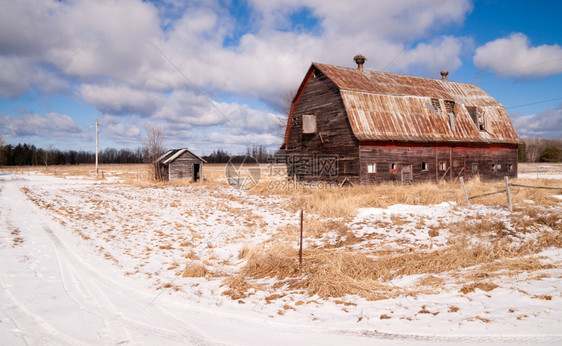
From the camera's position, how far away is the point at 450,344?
3.51 m

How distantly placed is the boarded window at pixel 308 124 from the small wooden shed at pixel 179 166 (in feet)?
42.5

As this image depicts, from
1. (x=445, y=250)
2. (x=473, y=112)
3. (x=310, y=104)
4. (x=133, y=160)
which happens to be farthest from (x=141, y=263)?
(x=133, y=160)

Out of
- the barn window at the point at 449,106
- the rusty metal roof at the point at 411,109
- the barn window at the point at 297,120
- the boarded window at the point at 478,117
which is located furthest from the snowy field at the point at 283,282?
the boarded window at the point at 478,117

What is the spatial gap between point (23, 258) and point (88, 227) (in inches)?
139

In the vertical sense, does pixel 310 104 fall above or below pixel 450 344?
above

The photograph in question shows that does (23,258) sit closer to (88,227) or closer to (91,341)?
(88,227)

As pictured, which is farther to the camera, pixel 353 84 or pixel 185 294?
pixel 353 84

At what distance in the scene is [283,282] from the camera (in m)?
5.91

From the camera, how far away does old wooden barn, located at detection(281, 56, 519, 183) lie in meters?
19.9

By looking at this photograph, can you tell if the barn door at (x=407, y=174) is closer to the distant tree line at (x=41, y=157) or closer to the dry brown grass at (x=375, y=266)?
the dry brown grass at (x=375, y=266)

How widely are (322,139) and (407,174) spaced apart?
19.7ft

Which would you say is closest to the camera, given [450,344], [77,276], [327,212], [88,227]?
[450,344]

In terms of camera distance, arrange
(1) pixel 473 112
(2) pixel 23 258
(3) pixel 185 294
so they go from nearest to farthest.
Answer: (3) pixel 185 294 → (2) pixel 23 258 → (1) pixel 473 112

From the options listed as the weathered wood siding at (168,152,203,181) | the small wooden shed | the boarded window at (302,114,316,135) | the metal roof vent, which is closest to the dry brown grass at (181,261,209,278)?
the boarded window at (302,114,316,135)
